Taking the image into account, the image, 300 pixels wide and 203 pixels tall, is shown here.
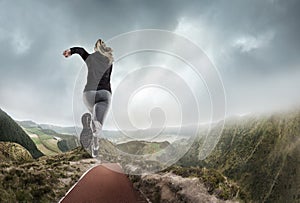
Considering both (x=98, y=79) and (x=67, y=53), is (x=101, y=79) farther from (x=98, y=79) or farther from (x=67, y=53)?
(x=67, y=53)

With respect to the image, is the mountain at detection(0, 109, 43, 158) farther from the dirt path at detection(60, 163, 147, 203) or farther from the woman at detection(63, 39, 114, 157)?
the woman at detection(63, 39, 114, 157)

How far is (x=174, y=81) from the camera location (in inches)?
415

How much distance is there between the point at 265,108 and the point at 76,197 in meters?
30.2

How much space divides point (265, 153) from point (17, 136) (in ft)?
76.3

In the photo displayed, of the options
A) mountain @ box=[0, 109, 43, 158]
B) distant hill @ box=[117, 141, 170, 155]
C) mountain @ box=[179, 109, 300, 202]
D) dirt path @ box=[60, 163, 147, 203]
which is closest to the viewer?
dirt path @ box=[60, 163, 147, 203]

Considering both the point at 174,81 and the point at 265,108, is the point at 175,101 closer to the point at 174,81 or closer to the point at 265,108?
the point at 174,81

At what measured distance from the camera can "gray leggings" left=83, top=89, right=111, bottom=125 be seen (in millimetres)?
8915

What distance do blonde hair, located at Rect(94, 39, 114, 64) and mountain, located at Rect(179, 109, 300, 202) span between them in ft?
61.5

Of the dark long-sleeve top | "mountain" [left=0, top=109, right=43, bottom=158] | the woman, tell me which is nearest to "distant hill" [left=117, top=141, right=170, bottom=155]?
the woman

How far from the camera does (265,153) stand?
3275 centimetres

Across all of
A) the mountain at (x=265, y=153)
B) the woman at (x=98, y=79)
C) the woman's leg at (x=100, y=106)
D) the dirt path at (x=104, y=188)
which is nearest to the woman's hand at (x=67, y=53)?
the woman at (x=98, y=79)

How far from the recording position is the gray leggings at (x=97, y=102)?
8915mm

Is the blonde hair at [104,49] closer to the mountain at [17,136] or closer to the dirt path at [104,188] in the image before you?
the dirt path at [104,188]

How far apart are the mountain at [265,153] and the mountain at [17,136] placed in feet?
44.4
